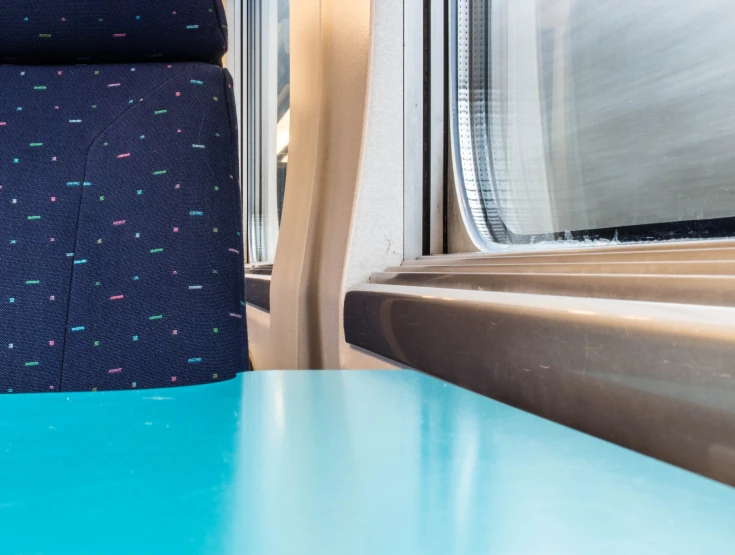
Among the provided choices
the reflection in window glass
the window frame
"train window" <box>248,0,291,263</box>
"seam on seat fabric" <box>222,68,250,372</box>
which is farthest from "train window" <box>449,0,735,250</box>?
"train window" <box>248,0,291,263</box>

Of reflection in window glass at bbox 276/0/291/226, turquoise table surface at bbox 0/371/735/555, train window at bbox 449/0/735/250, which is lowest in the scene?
turquoise table surface at bbox 0/371/735/555

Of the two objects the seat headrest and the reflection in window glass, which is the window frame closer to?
the seat headrest

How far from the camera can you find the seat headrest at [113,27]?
834 mm

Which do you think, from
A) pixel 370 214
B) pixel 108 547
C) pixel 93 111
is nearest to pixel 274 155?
pixel 370 214

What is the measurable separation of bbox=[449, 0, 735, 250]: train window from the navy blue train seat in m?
0.51

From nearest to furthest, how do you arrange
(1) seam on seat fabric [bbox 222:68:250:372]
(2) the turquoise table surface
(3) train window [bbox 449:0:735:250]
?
(2) the turquoise table surface, (3) train window [bbox 449:0:735:250], (1) seam on seat fabric [bbox 222:68:250:372]

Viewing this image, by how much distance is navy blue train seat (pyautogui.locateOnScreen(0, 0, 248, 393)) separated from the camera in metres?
0.78

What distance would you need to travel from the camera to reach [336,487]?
1.32 feet

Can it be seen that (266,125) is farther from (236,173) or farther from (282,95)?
(236,173)

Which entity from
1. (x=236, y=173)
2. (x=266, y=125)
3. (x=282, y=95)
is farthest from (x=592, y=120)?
(x=266, y=125)

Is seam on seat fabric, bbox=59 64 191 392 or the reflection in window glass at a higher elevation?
the reflection in window glass

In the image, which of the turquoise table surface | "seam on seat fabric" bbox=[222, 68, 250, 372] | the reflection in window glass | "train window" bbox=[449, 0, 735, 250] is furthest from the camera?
the reflection in window glass

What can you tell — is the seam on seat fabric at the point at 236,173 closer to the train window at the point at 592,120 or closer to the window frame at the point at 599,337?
the window frame at the point at 599,337

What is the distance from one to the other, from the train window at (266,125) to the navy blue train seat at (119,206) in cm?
226
